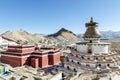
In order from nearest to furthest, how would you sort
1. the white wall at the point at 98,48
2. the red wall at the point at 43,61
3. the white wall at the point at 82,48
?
1. the white wall at the point at 98,48
2. the white wall at the point at 82,48
3. the red wall at the point at 43,61

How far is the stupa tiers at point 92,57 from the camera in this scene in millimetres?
23000

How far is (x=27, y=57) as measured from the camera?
2881cm

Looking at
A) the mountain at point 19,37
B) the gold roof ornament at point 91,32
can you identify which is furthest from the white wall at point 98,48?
the mountain at point 19,37

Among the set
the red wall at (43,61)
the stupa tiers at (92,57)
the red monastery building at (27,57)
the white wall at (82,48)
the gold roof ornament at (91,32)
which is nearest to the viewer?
the stupa tiers at (92,57)

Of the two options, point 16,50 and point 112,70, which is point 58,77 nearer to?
point 112,70

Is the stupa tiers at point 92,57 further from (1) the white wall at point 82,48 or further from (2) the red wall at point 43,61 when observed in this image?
(2) the red wall at point 43,61

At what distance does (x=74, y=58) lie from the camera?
2506 centimetres

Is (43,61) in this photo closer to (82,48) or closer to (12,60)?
(12,60)

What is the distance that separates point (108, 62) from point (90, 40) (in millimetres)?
4799

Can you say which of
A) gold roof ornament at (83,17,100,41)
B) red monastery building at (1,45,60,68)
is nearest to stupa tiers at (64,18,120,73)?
gold roof ornament at (83,17,100,41)

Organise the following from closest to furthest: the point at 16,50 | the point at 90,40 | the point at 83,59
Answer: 1. the point at 83,59
2. the point at 90,40
3. the point at 16,50

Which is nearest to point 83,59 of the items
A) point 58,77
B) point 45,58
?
point 58,77

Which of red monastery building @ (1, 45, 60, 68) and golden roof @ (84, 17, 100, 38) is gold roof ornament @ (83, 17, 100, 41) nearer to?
golden roof @ (84, 17, 100, 38)

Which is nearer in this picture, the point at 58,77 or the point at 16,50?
the point at 58,77
